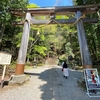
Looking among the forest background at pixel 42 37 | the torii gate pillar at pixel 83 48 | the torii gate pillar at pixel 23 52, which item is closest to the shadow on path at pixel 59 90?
the torii gate pillar at pixel 23 52

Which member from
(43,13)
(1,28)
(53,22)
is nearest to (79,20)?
(53,22)

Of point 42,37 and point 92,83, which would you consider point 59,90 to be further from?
point 42,37

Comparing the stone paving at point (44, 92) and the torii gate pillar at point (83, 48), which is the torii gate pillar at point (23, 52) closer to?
the stone paving at point (44, 92)

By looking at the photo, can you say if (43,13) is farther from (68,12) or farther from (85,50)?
(85,50)

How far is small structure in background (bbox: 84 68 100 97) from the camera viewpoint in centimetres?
455

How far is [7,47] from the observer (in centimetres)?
1675

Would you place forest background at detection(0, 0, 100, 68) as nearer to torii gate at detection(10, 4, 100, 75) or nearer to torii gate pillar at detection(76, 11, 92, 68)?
torii gate at detection(10, 4, 100, 75)

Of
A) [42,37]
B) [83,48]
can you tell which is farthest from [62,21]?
[42,37]

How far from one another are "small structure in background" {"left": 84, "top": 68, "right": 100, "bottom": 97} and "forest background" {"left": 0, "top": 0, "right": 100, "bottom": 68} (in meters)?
3.05

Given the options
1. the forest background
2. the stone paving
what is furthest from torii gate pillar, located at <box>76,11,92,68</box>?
the stone paving

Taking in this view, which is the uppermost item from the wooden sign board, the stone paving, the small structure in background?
the wooden sign board

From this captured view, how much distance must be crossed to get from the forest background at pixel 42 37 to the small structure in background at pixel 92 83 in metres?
3.05

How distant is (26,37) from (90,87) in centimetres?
428

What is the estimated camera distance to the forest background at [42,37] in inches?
272
